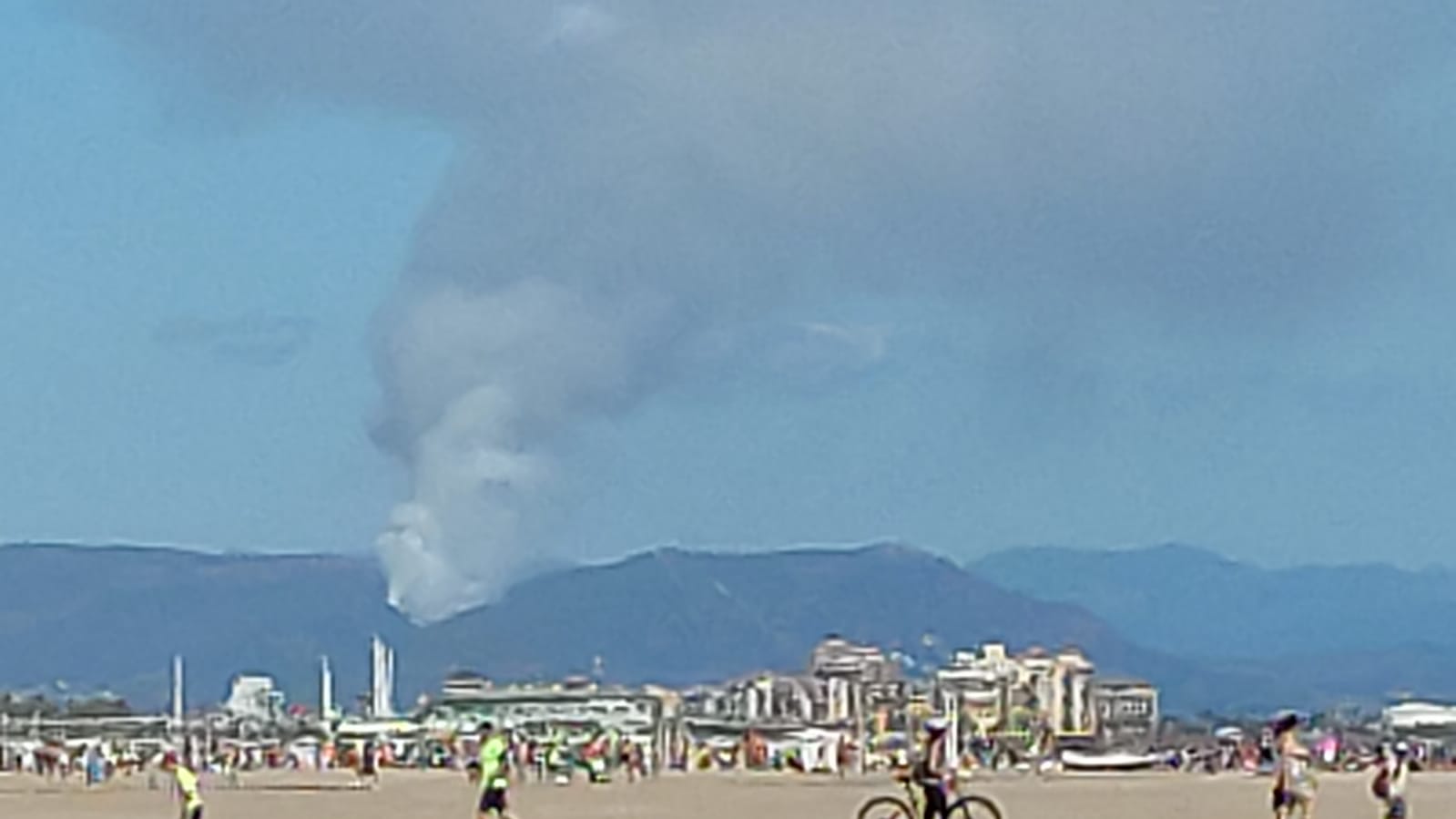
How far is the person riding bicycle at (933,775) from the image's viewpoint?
2786 centimetres

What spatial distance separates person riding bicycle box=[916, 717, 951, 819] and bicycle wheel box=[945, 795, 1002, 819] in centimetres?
12

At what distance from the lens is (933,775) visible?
91.4 feet

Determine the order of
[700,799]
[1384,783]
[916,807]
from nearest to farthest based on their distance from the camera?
[916,807]
[1384,783]
[700,799]

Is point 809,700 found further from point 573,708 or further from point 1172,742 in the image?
point 1172,742

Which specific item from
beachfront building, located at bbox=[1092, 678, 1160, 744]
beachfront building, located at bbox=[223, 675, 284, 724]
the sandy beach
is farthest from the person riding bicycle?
beachfront building, located at bbox=[223, 675, 284, 724]

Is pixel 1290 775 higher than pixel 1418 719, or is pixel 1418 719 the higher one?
pixel 1418 719

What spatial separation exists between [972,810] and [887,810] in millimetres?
844

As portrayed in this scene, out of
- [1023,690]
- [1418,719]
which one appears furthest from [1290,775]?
[1023,690]

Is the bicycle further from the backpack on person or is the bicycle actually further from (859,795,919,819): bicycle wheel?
the backpack on person

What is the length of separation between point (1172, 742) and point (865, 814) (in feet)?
345

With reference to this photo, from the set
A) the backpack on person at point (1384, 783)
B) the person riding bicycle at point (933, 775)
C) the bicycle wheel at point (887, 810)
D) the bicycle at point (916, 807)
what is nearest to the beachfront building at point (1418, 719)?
the backpack on person at point (1384, 783)

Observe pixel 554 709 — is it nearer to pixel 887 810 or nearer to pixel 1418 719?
pixel 1418 719

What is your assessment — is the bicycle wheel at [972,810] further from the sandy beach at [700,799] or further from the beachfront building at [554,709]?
the beachfront building at [554,709]

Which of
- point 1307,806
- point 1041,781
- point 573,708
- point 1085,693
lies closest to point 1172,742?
point 573,708
